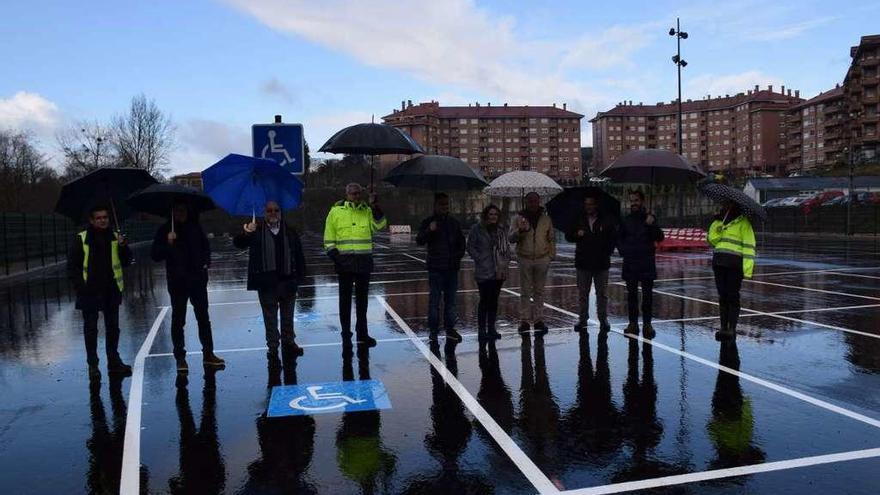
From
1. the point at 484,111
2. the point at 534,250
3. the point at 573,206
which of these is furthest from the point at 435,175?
the point at 484,111

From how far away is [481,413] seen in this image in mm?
5410

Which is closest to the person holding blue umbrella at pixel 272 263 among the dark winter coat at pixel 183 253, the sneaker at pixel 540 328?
the dark winter coat at pixel 183 253

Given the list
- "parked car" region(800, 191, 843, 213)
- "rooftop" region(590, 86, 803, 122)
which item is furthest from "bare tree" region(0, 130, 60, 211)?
"rooftop" region(590, 86, 803, 122)

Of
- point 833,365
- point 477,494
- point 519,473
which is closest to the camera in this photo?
point 477,494

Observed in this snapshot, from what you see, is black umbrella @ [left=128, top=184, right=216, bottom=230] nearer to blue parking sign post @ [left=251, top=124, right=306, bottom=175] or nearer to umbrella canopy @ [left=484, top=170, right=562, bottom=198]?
blue parking sign post @ [left=251, top=124, right=306, bottom=175]

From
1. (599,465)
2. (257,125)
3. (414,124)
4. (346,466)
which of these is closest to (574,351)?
(599,465)

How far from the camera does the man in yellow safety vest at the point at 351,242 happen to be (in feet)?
26.2

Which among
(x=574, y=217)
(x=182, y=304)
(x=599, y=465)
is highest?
(x=574, y=217)

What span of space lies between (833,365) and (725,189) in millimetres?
2231

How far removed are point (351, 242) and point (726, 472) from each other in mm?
5009

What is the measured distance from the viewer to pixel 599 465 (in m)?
4.30

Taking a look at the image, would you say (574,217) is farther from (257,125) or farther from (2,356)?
(2,356)

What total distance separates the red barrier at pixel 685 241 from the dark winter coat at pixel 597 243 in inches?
758

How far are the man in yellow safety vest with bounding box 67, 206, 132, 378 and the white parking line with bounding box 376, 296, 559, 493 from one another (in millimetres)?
3280
